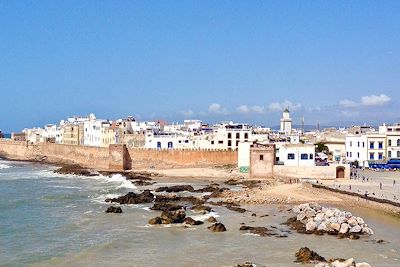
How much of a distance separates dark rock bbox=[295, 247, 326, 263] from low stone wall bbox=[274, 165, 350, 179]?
23396mm

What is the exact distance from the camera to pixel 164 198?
34.3 meters

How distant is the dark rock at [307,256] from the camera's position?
18.4m

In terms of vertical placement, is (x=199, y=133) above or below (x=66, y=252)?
above

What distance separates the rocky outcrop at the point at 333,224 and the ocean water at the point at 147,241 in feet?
2.21

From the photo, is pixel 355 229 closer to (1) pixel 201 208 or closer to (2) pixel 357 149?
(1) pixel 201 208

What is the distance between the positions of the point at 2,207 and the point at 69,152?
3985cm

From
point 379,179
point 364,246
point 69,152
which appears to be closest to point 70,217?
point 364,246

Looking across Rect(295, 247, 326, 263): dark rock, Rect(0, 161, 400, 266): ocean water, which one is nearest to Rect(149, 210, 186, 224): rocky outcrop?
Rect(0, 161, 400, 266): ocean water

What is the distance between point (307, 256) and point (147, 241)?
656cm

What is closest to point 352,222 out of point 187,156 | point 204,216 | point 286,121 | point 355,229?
point 355,229

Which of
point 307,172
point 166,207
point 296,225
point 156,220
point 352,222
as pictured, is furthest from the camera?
point 307,172

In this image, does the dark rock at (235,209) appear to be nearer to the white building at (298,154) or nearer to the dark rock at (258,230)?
the dark rock at (258,230)

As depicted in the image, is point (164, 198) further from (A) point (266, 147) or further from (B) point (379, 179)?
(B) point (379, 179)

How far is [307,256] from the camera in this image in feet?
61.0
